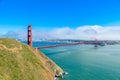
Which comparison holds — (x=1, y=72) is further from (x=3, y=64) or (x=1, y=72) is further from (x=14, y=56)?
(x=14, y=56)

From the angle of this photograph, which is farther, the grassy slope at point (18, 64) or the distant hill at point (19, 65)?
the distant hill at point (19, 65)

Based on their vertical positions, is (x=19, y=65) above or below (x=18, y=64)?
below

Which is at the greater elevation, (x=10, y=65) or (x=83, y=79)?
(x=10, y=65)

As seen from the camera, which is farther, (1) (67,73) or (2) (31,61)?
(1) (67,73)

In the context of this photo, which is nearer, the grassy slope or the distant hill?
the grassy slope

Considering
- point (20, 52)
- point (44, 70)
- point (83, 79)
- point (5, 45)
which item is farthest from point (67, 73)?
point (5, 45)
